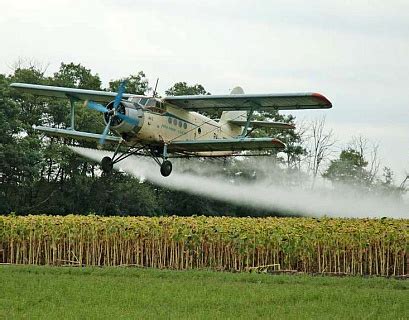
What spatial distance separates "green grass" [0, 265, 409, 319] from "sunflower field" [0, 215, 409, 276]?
3191 mm

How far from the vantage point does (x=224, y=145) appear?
36.0 m

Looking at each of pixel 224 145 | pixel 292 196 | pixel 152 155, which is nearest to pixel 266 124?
pixel 224 145

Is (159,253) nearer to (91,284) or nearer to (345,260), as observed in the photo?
(345,260)

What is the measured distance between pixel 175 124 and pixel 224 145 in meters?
2.16

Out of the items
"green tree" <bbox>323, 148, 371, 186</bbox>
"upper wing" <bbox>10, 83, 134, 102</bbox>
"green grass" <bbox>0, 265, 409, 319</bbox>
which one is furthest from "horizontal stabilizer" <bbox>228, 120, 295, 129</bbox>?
"green tree" <bbox>323, 148, 371, 186</bbox>

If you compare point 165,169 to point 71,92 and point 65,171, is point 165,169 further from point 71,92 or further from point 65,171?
point 65,171

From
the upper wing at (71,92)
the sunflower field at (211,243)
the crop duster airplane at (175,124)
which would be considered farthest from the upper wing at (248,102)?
the sunflower field at (211,243)

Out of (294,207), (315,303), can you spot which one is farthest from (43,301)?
(294,207)

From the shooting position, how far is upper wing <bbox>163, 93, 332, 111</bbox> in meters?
34.5

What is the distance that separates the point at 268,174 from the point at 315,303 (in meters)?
51.8

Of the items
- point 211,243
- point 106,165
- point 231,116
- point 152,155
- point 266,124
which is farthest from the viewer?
point 231,116

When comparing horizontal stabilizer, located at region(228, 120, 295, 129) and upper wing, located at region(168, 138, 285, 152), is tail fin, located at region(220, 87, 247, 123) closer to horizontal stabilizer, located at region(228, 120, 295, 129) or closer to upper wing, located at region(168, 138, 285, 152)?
horizontal stabilizer, located at region(228, 120, 295, 129)

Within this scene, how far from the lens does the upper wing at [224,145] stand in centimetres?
3509

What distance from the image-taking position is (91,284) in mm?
22922
